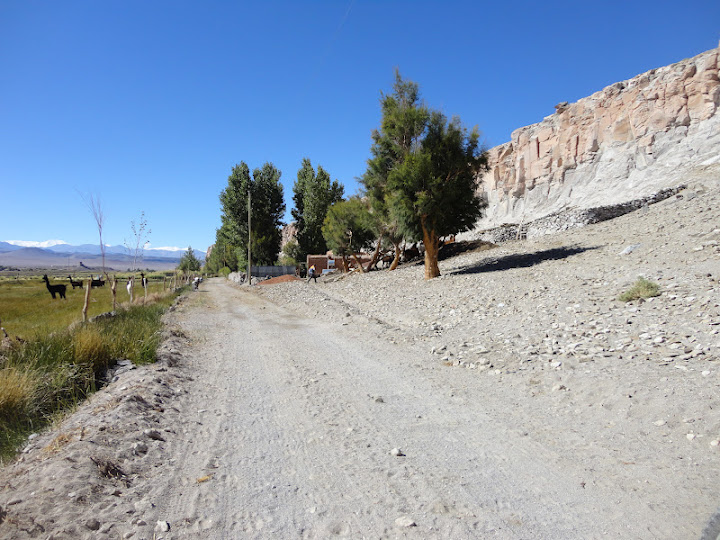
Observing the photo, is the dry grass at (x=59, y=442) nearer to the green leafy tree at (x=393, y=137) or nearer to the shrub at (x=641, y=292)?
the shrub at (x=641, y=292)

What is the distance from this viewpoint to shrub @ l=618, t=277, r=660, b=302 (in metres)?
8.81

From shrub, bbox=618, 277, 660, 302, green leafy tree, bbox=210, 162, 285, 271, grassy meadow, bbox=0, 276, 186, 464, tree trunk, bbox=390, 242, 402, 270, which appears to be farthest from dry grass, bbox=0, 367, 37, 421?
green leafy tree, bbox=210, 162, 285, 271

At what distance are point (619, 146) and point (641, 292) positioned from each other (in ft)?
190

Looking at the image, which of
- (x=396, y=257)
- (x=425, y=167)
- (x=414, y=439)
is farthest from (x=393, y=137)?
(x=414, y=439)

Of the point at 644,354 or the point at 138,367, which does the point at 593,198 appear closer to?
the point at 644,354

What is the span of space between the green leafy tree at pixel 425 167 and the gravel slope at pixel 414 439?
1166 centimetres

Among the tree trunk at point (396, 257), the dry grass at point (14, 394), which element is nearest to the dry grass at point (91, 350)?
the dry grass at point (14, 394)

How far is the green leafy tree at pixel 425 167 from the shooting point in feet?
65.0

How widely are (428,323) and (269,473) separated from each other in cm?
872

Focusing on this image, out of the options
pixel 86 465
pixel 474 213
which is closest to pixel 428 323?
pixel 86 465

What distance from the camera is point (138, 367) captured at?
714cm

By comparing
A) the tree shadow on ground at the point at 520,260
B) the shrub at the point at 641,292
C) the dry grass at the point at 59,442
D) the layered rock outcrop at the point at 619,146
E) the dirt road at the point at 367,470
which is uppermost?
the layered rock outcrop at the point at 619,146

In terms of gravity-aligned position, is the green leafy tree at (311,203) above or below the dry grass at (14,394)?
above

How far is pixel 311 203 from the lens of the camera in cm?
5578
